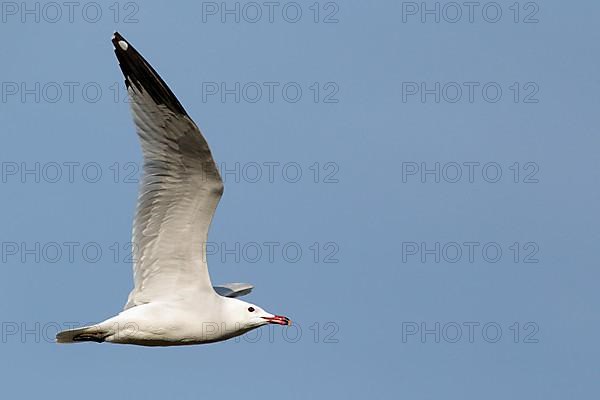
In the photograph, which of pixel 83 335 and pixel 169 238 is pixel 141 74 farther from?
pixel 83 335

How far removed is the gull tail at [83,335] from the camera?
58.6 ft

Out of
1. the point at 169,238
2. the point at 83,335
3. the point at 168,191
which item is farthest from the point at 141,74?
the point at 83,335

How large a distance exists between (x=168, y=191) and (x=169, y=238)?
50cm

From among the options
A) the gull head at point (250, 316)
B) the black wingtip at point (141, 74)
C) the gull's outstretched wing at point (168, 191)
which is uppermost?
the black wingtip at point (141, 74)

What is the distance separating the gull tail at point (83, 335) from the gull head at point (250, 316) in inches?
48.4

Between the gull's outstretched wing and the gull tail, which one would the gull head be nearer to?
the gull's outstretched wing

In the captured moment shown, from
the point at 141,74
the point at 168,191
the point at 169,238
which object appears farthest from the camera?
the point at 169,238

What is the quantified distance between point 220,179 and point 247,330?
155 cm

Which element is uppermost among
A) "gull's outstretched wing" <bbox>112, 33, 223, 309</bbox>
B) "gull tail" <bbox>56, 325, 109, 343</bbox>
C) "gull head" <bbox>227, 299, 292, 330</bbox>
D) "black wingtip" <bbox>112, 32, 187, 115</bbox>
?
"black wingtip" <bbox>112, 32, 187, 115</bbox>

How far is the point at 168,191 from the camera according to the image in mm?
17984

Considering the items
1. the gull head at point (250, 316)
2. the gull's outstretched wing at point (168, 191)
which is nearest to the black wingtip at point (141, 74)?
the gull's outstretched wing at point (168, 191)

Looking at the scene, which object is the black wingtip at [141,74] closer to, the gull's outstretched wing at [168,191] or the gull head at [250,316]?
the gull's outstretched wing at [168,191]

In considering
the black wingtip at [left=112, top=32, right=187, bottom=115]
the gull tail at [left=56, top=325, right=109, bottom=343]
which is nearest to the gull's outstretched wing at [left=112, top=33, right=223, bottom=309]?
the black wingtip at [left=112, top=32, right=187, bottom=115]

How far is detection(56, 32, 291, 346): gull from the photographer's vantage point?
17.8 m
